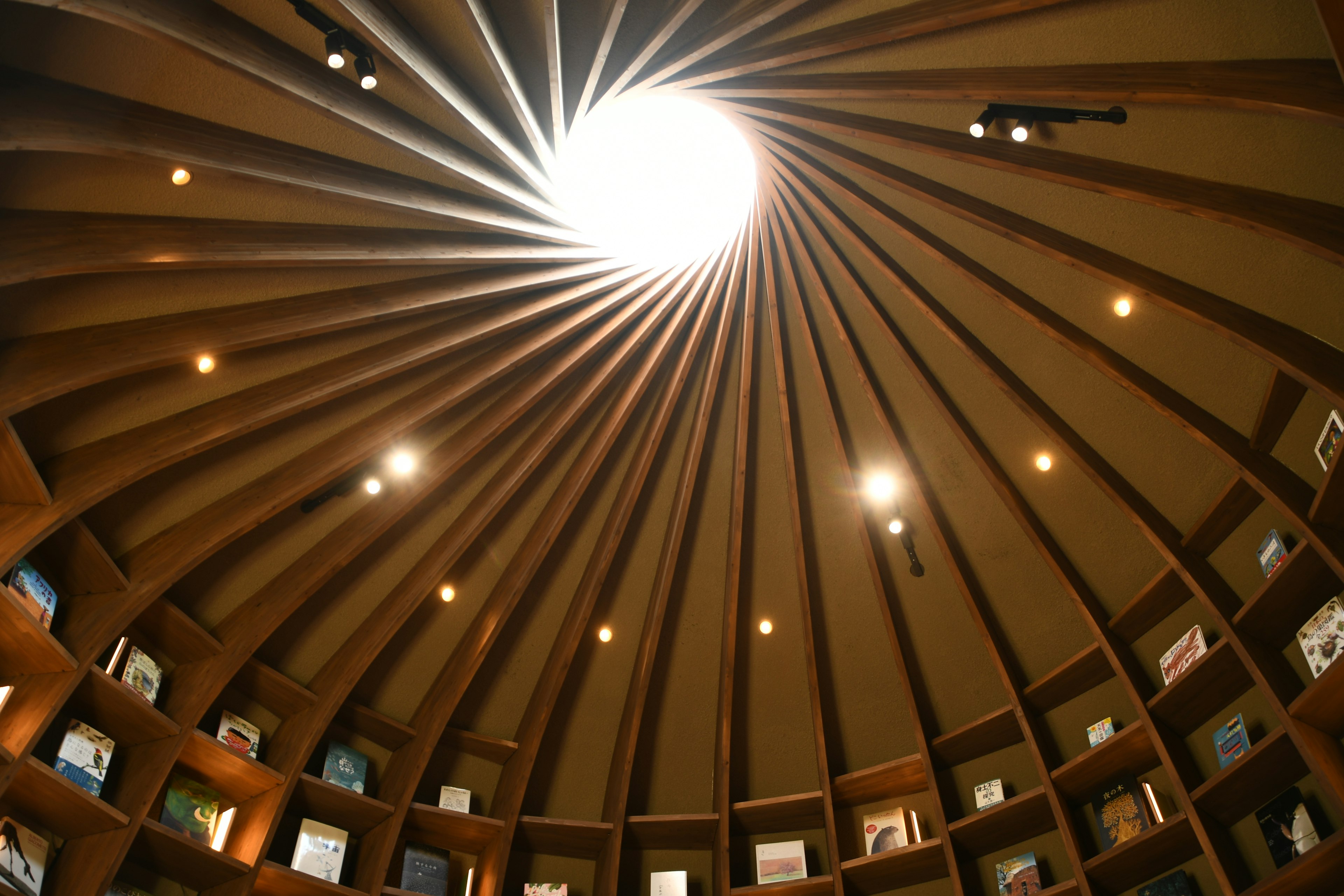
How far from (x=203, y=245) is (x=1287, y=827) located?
10419 millimetres

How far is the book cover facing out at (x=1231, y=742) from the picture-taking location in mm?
8828

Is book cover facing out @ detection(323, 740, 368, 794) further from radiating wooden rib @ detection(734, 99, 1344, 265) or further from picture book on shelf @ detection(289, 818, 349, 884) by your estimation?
radiating wooden rib @ detection(734, 99, 1344, 265)

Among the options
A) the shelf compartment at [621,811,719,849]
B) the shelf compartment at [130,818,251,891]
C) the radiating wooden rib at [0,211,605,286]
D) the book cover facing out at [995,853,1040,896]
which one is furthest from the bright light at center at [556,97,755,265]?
the book cover facing out at [995,853,1040,896]

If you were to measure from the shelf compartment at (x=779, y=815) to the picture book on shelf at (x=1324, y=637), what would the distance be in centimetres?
535

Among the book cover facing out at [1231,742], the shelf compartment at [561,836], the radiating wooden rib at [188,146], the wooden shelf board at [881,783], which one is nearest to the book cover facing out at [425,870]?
the shelf compartment at [561,836]

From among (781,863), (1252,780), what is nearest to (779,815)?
(781,863)

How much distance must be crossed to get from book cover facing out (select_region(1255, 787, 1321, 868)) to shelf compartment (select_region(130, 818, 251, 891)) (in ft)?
31.4

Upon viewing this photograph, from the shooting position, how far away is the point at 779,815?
37.5ft

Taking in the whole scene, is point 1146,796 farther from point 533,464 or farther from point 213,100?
point 213,100

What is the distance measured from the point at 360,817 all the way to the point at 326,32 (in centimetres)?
813

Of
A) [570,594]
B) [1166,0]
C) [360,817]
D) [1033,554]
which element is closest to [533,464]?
[570,594]

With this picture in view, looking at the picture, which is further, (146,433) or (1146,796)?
(1146,796)

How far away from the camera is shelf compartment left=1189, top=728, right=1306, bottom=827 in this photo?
832cm

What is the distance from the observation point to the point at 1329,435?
27.0ft
